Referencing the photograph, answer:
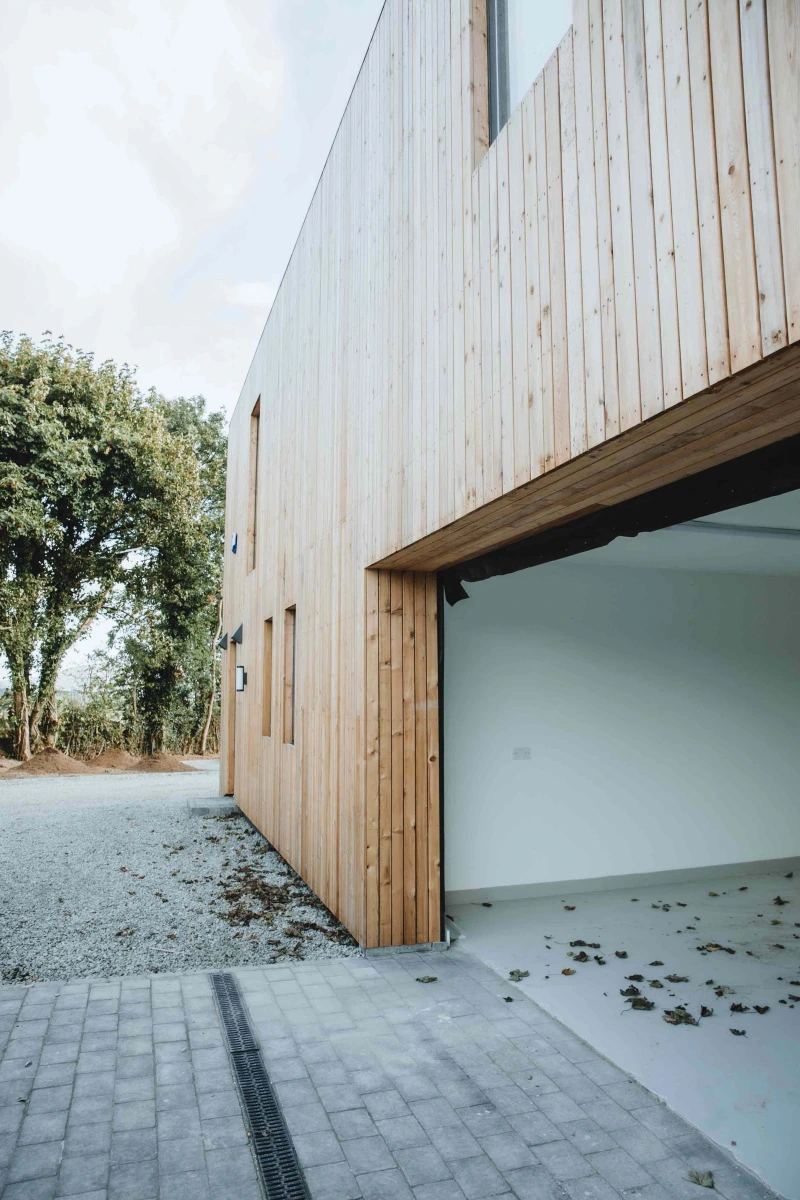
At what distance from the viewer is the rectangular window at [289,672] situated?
687 cm

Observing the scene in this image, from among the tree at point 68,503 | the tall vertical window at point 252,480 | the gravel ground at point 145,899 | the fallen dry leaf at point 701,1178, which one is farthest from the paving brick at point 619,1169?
the tree at point 68,503

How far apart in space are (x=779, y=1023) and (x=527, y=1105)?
1.49 m

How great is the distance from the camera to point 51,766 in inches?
585

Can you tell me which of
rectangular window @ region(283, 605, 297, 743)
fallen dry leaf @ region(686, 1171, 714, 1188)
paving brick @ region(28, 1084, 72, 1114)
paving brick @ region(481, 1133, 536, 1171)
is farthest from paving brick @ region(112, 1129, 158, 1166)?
rectangular window @ region(283, 605, 297, 743)

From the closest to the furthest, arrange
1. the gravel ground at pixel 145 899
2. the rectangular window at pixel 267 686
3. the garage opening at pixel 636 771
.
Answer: the garage opening at pixel 636 771
the gravel ground at pixel 145 899
the rectangular window at pixel 267 686

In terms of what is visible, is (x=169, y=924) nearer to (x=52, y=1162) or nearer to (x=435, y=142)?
(x=52, y=1162)

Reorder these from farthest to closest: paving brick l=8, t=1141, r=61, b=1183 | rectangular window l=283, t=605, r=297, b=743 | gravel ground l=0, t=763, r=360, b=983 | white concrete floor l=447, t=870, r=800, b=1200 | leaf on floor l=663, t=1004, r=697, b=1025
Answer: rectangular window l=283, t=605, r=297, b=743
gravel ground l=0, t=763, r=360, b=983
leaf on floor l=663, t=1004, r=697, b=1025
white concrete floor l=447, t=870, r=800, b=1200
paving brick l=8, t=1141, r=61, b=1183

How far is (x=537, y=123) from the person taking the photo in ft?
8.79

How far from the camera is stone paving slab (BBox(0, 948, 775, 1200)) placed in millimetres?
2205

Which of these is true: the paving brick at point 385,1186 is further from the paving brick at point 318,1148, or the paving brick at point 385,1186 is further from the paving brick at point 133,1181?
the paving brick at point 133,1181

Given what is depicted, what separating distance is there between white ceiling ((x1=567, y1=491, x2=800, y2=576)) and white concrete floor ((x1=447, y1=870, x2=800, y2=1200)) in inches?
98.6

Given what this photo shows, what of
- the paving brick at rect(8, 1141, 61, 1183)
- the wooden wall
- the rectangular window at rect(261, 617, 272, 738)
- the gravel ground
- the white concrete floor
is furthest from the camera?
the rectangular window at rect(261, 617, 272, 738)

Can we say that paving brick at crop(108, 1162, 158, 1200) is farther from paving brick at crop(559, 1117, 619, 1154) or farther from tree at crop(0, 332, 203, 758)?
tree at crop(0, 332, 203, 758)

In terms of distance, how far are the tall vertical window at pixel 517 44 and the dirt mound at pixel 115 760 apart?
15270mm
